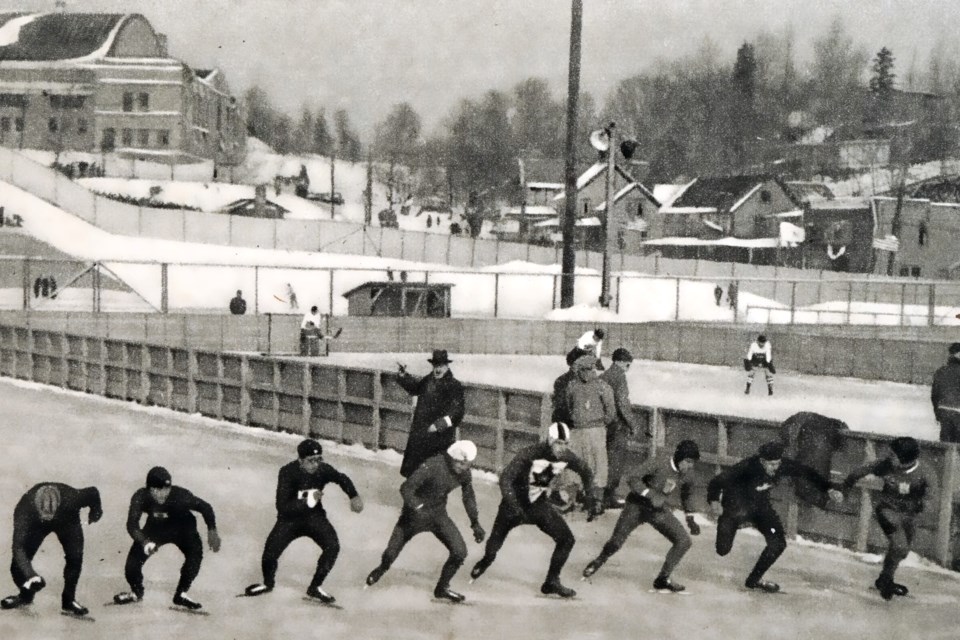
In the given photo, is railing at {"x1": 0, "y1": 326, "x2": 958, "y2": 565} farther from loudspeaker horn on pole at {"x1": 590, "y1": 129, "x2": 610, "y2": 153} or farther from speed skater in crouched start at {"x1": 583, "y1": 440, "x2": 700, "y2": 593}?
loudspeaker horn on pole at {"x1": 590, "y1": 129, "x2": 610, "y2": 153}

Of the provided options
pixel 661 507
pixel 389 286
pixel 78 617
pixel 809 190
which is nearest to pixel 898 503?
pixel 661 507

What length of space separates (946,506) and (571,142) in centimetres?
2016

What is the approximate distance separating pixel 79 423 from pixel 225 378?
230 centimetres

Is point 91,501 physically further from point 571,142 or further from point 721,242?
point 721,242

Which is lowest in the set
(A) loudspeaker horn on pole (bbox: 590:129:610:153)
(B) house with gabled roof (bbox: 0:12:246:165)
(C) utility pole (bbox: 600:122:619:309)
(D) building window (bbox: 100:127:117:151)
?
(C) utility pole (bbox: 600:122:619:309)

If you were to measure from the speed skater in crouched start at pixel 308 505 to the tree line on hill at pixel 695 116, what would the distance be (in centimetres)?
1060

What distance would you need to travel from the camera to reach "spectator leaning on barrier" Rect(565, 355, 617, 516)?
11383 millimetres

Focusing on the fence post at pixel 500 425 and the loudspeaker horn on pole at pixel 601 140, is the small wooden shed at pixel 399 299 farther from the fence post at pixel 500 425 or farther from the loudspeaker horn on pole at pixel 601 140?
the fence post at pixel 500 425

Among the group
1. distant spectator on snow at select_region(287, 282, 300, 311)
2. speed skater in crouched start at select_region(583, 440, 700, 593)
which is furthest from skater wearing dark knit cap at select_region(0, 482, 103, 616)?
distant spectator on snow at select_region(287, 282, 300, 311)

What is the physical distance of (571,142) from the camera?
29.3 m

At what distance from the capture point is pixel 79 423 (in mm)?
17125

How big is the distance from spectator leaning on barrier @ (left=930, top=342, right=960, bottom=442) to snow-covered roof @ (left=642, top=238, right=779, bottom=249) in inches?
1963

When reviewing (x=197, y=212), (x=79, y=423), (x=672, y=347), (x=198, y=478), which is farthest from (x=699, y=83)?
(x=197, y=212)

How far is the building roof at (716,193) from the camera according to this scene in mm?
63031
